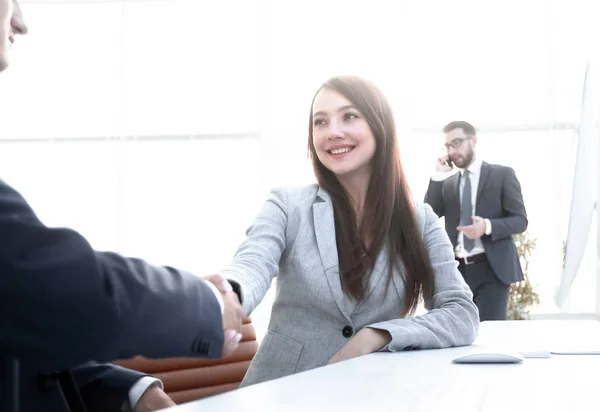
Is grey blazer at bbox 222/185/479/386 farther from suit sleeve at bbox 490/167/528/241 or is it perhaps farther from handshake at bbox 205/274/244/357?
suit sleeve at bbox 490/167/528/241

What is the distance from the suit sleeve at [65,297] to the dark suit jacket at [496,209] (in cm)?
391

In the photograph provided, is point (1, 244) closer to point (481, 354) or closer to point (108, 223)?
point (481, 354)

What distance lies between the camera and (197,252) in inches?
292

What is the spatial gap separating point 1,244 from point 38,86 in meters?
7.09

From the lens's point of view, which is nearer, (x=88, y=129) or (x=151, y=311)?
(x=151, y=311)

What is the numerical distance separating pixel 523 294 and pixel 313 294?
4.73m

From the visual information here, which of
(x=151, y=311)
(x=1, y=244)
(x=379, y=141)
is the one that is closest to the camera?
(x=1, y=244)

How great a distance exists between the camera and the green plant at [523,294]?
6090 millimetres

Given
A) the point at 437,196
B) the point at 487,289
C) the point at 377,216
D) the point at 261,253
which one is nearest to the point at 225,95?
the point at 437,196

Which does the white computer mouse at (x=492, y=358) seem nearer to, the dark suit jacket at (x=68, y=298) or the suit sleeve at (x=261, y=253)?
the suit sleeve at (x=261, y=253)

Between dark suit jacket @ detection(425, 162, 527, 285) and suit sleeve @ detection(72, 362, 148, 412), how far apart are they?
11.7 feet

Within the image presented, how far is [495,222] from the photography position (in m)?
4.61

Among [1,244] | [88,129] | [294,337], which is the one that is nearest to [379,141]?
[294,337]

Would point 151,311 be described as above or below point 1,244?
below
